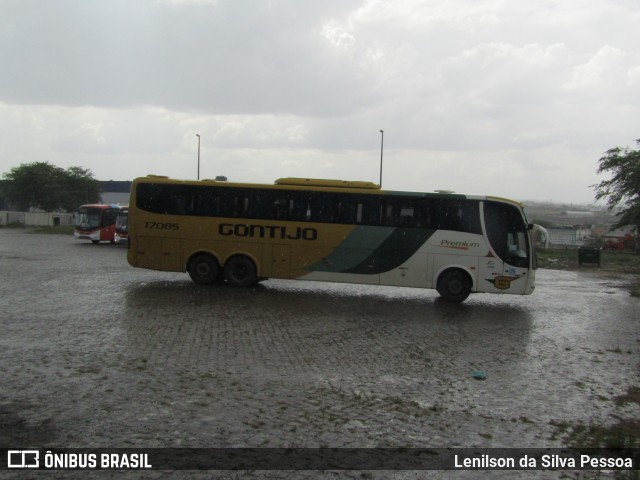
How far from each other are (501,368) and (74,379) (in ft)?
19.4

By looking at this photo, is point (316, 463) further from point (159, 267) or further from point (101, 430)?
point (159, 267)

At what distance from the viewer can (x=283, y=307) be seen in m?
15.2

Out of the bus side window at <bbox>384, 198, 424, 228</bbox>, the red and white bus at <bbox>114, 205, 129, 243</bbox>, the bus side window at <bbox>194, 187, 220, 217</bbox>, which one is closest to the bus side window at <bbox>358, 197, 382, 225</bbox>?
the bus side window at <bbox>384, 198, 424, 228</bbox>

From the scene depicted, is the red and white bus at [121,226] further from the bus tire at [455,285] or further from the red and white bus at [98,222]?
the bus tire at [455,285]

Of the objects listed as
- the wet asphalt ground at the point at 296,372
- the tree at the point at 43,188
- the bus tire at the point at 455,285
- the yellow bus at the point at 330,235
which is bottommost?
the wet asphalt ground at the point at 296,372

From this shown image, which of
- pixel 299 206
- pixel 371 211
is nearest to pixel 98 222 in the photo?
pixel 299 206

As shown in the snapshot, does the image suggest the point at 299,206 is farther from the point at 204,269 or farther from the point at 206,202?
the point at 204,269

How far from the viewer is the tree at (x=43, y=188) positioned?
8344 centimetres

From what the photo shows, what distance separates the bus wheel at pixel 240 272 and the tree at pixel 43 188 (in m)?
73.2

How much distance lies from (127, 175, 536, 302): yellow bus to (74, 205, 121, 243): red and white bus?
23.1 m

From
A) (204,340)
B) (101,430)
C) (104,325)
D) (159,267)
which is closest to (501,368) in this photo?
(204,340)

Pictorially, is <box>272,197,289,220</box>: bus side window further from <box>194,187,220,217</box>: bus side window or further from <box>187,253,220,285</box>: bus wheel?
<box>187,253,220,285</box>: bus wheel

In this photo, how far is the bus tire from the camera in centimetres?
1752

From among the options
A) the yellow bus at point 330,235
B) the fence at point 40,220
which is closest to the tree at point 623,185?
the yellow bus at point 330,235
